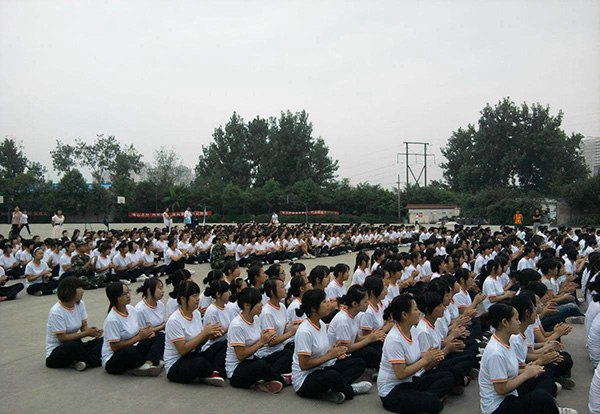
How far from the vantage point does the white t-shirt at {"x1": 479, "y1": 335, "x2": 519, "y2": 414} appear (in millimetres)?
3506

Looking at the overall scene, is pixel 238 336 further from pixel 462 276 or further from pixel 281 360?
pixel 462 276

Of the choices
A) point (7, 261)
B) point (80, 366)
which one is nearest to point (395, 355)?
point (80, 366)

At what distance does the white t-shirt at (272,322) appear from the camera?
500cm

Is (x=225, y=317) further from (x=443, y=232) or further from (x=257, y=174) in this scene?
(x=257, y=174)

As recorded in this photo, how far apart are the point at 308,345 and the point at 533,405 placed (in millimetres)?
1689

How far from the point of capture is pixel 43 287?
976 cm

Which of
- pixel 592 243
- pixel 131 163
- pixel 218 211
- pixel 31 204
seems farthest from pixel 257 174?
pixel 592 243

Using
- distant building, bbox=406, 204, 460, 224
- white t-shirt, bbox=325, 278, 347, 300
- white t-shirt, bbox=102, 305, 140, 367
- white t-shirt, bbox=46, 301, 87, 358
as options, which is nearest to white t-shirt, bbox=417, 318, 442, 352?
white t-shirt, bbox=325, 278, 347, 300

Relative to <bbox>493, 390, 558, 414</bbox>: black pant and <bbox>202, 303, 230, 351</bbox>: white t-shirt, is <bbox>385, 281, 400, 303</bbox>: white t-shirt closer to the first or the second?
<bbox>202, 303, 230, 351</bbox>: white t-shirt

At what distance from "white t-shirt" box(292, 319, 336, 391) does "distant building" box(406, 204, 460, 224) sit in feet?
115

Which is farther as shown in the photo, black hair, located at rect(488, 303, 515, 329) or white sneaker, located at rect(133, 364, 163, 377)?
white sneaker, located at rect(133, 364, 163, 377)

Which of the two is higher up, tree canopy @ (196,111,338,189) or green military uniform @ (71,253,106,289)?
tree canopy @ (196,111,338,189)

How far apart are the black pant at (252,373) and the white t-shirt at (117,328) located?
118 centimetres

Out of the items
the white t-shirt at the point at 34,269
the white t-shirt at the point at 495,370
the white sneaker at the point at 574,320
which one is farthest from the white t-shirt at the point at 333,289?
the white t-shirt at the point at 34,269
